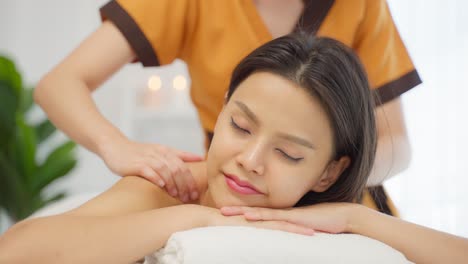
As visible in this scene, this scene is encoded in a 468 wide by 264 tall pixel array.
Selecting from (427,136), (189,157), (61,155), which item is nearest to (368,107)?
(189,157)

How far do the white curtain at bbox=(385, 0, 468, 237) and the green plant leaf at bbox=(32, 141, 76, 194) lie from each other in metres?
1.57

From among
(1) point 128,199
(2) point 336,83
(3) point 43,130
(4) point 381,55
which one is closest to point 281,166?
(2) point 336,83

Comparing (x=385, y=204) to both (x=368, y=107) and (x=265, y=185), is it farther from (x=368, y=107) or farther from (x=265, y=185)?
(x=265, y=185)

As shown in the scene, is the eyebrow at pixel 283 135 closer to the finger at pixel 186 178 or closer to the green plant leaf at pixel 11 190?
the finger at pixel 186 178

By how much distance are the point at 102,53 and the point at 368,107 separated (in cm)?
59

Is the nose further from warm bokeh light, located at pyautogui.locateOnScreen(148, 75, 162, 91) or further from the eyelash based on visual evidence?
warm bokeh light, located at pyautogui.locateOnScreen(148, 75, 162, 91)

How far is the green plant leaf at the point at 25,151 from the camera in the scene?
8.51 feet

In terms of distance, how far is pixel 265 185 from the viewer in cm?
101

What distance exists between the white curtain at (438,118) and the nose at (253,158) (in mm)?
1575

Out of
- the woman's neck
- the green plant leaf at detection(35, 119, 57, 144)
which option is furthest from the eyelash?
the green plant leaf at detection(35, 119, 57, 144)

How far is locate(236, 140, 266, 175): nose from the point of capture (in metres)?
0.97

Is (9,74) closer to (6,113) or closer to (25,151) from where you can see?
(6,113)

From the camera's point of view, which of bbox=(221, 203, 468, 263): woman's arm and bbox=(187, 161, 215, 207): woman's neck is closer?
bbox=(221, 203, 468, 263): woman's arm

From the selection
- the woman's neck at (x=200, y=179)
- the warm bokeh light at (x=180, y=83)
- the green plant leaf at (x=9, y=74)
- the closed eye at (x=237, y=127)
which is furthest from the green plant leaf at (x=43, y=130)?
the closed eye at (x=237, y=127)
